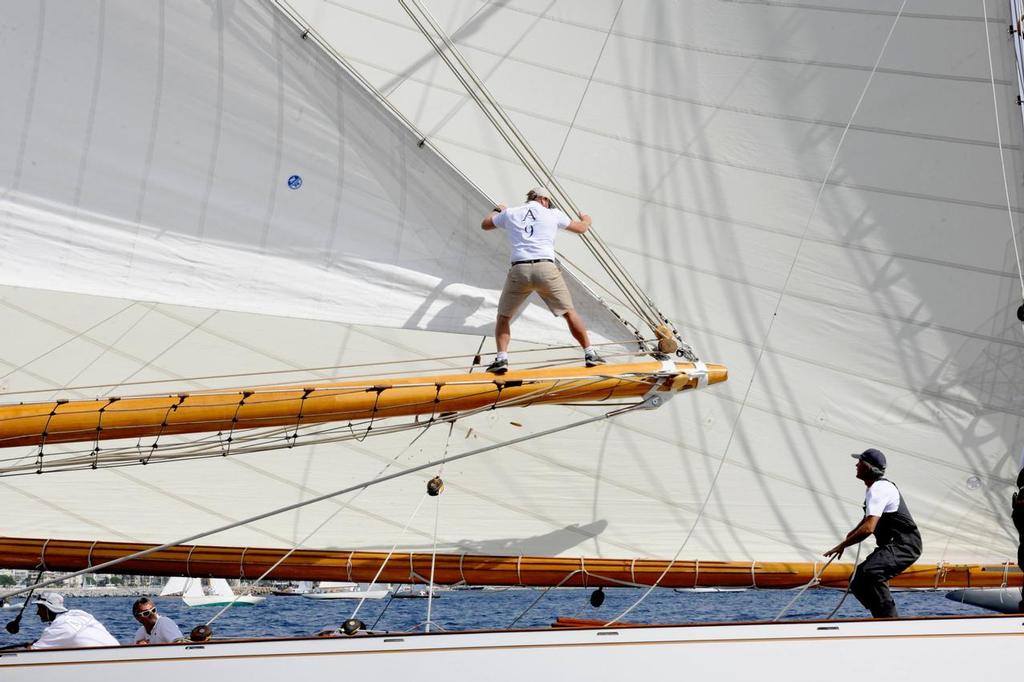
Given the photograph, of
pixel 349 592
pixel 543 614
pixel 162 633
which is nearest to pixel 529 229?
pixel 162 633

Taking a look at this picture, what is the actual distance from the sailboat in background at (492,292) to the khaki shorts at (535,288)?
0.18 metres

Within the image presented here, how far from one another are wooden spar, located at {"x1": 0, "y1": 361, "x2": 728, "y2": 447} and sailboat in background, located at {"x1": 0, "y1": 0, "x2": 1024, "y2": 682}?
16mm

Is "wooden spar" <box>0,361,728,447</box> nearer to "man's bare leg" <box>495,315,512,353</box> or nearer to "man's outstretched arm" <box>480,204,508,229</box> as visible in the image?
"man's bare leg" <box>495,315,512,353</box>

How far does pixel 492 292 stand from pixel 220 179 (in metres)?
1.53

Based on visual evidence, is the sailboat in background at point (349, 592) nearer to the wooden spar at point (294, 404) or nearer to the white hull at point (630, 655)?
the wooden spar at point (294, 404)

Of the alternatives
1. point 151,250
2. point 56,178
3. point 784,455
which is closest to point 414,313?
point 151,250

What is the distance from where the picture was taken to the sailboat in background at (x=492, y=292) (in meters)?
6.26

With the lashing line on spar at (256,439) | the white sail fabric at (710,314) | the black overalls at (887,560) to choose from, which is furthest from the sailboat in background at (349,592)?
the black overalls at (887,560)

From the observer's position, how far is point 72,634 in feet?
19.6

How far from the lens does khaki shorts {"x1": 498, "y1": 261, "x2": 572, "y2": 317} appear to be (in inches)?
249

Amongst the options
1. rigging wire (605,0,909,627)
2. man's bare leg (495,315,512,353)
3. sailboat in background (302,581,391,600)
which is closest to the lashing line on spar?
man's bare leg (495,315,512,353)

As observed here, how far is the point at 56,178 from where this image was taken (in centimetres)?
623

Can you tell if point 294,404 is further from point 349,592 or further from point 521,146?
point 349,592

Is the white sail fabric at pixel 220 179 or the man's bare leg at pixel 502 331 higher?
the white sail fabric at pixel 220 179
